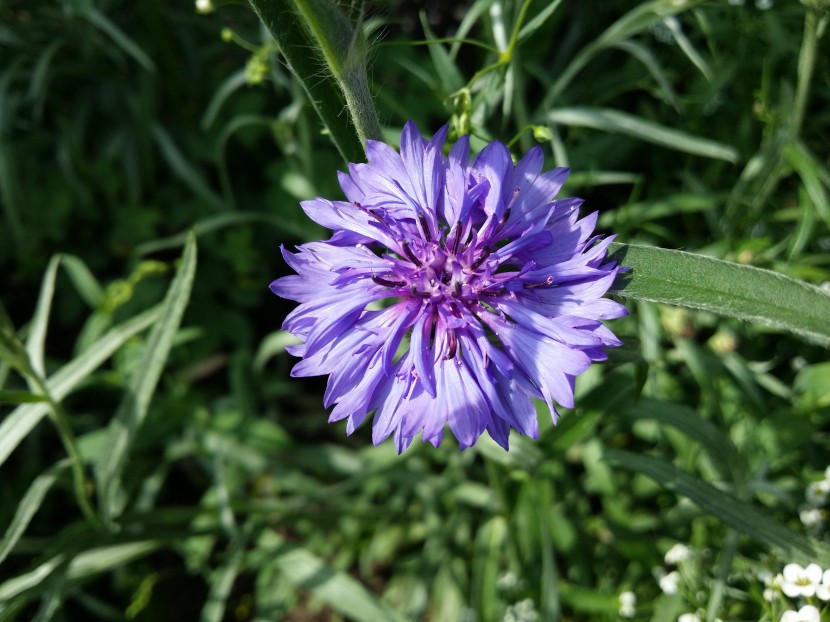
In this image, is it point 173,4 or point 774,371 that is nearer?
point 774,371

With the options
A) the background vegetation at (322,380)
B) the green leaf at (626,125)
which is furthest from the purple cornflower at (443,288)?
the green leaf at (626,125)

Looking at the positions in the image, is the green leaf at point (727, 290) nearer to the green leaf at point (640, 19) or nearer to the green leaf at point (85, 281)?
the green leaf at point (640, 19)

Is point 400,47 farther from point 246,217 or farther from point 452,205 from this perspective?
point 452,205

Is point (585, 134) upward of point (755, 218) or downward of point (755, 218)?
upward

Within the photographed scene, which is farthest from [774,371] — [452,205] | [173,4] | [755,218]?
[173,4]

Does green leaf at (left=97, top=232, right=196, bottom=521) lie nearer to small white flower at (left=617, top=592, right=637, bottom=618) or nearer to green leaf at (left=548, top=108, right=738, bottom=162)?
green leaf at (left=548, top=108, right=738, bottom=162)

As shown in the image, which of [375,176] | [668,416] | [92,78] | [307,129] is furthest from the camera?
[92,78]
